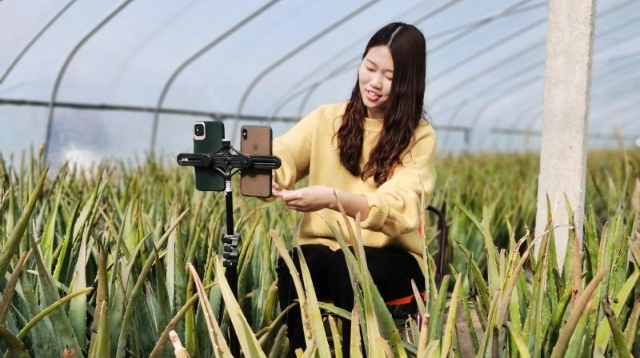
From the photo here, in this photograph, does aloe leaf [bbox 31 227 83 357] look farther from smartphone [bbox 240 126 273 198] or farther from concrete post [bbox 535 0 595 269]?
concrete post [bbox 535 0 595 269]

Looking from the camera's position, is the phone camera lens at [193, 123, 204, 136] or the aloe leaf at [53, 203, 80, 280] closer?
the phone camera lens at [193, 123, 204, 136]

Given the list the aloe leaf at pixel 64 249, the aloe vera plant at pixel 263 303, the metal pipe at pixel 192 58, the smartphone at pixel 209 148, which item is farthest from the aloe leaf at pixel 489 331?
the metal pipe at pixel 192 58

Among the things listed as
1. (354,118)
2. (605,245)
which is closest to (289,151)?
(354,118)

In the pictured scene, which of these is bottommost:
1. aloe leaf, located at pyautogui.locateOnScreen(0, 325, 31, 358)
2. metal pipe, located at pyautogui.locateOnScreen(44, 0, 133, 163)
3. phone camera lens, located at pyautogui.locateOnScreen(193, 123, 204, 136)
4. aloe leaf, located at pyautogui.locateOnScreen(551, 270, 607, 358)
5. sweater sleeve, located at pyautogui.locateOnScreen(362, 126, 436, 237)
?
aloe leaf, located at pyautogui.locateOnScreen(0, 325, 31, 358)

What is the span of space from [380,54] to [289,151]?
259 millimetres

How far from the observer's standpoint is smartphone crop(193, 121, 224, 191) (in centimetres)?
105

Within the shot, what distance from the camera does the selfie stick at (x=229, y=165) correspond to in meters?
1.02

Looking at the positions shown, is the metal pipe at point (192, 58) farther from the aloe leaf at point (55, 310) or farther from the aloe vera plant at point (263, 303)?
the aloe leaf at point (55, 310)

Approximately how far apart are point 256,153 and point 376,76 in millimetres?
390

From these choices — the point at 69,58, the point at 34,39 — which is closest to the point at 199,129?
the point at 34,39

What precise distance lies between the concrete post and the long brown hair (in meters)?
0.42

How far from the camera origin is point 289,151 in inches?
56.4

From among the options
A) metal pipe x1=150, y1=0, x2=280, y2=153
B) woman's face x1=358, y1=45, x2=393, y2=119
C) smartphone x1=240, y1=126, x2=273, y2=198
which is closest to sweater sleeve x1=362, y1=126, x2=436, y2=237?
woman's face x1=358, y1=45, x2=393, y2=119

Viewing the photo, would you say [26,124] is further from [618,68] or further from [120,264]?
[618,68]
